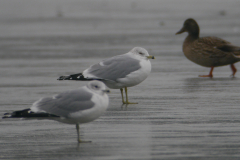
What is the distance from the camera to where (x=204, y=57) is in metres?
10.4

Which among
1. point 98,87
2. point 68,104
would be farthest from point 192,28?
point 68,104

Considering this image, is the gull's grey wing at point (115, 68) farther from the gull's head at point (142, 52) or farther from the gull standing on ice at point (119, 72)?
the gull's head at point (142, 52)

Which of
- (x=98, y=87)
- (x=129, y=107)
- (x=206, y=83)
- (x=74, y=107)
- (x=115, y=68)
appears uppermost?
(x=98, y=87)

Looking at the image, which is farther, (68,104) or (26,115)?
(68,104)

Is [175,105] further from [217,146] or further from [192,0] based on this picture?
[192,0]

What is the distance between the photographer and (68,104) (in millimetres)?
5211

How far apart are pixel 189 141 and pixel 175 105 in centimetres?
201

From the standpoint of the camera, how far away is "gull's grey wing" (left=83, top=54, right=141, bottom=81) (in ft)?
24.0

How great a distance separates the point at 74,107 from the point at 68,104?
0.09m

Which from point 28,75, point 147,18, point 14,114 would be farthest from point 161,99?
point 147,18

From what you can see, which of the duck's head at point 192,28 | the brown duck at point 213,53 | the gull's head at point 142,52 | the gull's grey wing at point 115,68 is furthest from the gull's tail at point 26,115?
the duck's head at point 192,28

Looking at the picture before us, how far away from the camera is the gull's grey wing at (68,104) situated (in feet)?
16.9

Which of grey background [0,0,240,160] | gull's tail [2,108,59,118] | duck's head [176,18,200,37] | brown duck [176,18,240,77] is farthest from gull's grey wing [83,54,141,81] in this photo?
duck's head [176,18,200,37]

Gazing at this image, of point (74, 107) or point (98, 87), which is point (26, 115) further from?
point (98, 87)
